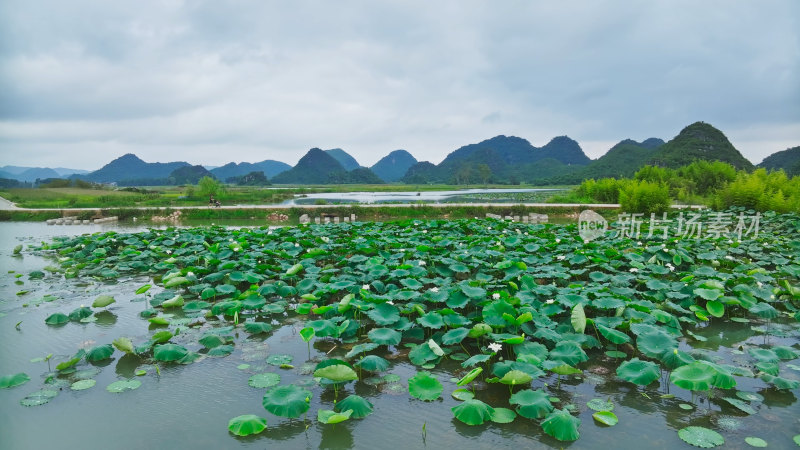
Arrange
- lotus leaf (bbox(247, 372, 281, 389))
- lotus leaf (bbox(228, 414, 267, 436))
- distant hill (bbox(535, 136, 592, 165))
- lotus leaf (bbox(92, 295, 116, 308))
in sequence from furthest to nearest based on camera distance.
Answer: distant hill (bbox(535, 136, 592, 165))
lotus leaf (bbox(92, 295, 116, 308))
lotus leaf (bbox(247, 372, 281, 389))
lotus leaf (bbox(228, 414, 267, 436))

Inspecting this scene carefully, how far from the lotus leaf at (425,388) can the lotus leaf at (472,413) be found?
246 millimetres

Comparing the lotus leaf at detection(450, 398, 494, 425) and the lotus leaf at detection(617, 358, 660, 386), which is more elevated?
the lotus leaf at detection(617, 358, 660, 386)

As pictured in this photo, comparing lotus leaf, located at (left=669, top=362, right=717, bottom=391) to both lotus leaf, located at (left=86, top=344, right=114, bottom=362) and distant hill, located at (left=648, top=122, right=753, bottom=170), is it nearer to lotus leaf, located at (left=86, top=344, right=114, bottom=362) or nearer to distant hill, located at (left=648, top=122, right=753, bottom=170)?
lotus leaf, located at (left=86, top=344, right=114, bottom=362)

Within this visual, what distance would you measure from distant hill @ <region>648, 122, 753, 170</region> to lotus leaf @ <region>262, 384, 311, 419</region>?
5301 cm

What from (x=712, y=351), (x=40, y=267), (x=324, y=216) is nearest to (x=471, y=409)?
(x=712, y=351)

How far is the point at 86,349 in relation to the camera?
5.32 meters

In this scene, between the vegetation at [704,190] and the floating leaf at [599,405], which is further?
the vegetation at [704,190]

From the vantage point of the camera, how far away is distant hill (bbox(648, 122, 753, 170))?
47.4 m

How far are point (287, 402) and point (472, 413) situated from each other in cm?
158

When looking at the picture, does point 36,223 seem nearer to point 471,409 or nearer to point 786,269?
point 471,409

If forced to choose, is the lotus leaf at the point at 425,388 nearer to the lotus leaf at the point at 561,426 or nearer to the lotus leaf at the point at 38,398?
the lotus leaf at the point at 561,426

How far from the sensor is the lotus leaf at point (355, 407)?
3.61 m

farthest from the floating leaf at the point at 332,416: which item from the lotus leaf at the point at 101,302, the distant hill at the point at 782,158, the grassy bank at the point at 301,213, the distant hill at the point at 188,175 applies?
the distant hill at the point at 188,175

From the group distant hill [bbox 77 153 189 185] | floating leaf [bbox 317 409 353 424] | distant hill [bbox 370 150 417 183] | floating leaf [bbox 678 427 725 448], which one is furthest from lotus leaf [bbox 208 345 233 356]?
distant hill [bbox 370 150 417 183]
